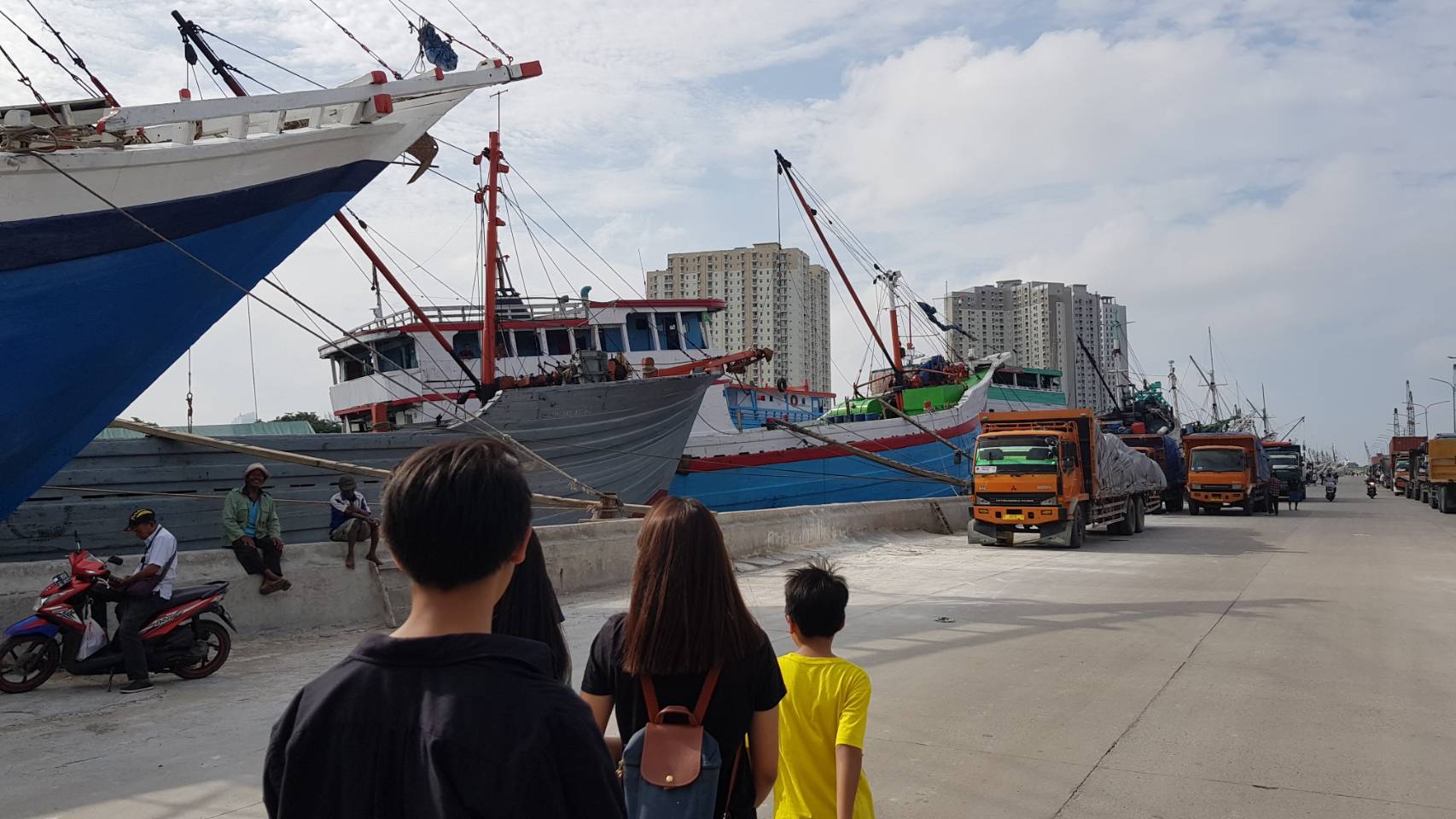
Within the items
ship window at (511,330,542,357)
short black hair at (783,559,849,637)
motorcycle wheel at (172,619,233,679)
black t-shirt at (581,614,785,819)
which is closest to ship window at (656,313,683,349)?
ship window at (511,330,542,357)

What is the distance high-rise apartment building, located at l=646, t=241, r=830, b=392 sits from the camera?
61.3 meters

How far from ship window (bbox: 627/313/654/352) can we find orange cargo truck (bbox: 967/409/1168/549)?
916cm

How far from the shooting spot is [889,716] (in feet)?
20.0

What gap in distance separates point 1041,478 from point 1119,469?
4139 millimetres

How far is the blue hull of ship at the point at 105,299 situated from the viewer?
8.77m

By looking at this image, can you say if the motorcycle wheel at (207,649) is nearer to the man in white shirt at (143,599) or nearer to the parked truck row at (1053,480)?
the man in white shirt at (143,599)

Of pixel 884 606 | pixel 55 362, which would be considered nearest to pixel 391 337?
pixel 55 362

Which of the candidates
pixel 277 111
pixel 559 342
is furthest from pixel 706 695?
pixel 559 342

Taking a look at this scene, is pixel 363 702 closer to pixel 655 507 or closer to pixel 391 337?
pixel 655 507

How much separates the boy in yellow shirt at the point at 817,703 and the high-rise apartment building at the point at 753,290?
56305 mm

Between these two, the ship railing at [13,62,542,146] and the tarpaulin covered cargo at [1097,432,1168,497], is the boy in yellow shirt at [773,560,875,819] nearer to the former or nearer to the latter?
the ship railing at [13,62,542,146]

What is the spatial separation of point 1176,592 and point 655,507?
10.7 metres

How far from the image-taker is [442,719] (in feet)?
4.80

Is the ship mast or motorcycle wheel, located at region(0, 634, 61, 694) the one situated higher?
the ship mast
